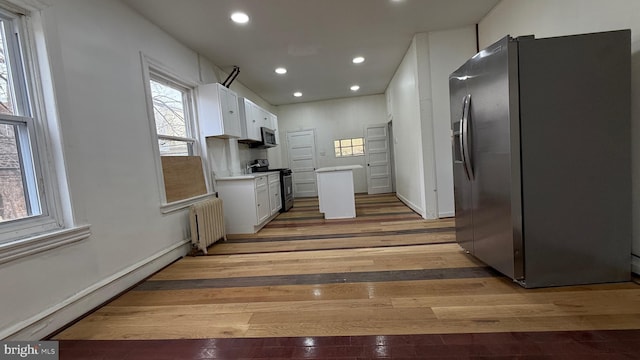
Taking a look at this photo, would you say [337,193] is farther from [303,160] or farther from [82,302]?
[82,302]

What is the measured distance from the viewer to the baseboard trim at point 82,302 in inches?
64.9

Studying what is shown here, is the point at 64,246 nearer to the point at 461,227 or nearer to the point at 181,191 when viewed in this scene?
the point at 181,191

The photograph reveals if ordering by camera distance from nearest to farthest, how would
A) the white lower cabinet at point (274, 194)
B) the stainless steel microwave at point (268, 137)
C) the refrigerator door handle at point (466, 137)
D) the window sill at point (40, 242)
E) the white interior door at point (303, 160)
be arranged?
1. the window sill at point (40, 242)
2. the refrigerator door handle at point (466, 137)
3. the white lower cabinet at point (274, 194)
4. the stainless steel microwave at point (268, 137)
5. the white interior door at point (303, 160)

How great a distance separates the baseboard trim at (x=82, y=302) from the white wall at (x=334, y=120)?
5408 mm

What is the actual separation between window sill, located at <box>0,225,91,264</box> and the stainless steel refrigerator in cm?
319

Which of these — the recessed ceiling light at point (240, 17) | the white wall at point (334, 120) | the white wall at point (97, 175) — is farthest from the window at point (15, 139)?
the white wall at point (334, 120)

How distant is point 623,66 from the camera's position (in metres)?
1.81

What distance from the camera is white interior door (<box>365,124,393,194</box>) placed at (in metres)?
7.42

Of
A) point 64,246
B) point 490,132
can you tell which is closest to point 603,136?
point 490,132

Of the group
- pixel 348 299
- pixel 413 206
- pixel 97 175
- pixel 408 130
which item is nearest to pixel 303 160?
pixel 408 130

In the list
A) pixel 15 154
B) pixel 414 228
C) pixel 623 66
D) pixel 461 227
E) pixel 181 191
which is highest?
pixel 623 66

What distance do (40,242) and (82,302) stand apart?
575 millimetres

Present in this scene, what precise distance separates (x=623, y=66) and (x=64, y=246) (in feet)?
13.5

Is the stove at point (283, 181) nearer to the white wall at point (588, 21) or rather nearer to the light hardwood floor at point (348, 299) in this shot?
the light hardwood floor at point (348, 299)
